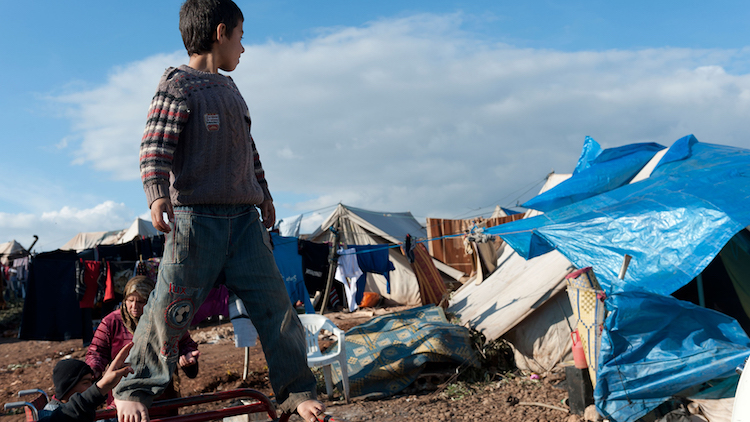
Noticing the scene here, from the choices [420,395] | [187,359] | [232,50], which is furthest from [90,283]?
[232,50]

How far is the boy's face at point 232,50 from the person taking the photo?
212cm

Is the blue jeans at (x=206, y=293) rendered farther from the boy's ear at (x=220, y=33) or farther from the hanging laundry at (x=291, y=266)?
the hanging laundry at (x=291, y=266)

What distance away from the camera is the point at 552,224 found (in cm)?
551

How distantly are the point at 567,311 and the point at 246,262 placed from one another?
5.08 meters

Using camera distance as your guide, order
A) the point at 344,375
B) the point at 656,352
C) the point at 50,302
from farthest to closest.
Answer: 1. the point at 50,302
2. the point at 344,375
3. the point at 656,352

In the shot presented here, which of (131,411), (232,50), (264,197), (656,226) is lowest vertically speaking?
(131,411)

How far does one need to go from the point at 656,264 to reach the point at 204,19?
14.1 feet

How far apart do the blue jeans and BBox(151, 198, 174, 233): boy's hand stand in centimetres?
8

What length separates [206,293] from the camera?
2010 millimetres

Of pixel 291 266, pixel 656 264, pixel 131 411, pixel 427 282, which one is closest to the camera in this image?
pixel 131 411

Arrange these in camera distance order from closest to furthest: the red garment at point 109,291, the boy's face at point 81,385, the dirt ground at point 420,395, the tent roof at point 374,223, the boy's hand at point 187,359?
the boy's hand at point 187,359, the boy's face at point 81,385, the dirt ground at point 420,395, the red garment at point 109,291, the tent roof at point 374,223

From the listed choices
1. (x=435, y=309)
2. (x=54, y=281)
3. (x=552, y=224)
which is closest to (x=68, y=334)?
(x=54, y=281)

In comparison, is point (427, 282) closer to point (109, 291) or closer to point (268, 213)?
point (109, 291)

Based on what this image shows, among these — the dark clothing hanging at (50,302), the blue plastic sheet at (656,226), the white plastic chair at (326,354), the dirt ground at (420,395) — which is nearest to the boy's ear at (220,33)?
the dirt ground at (420,395)
